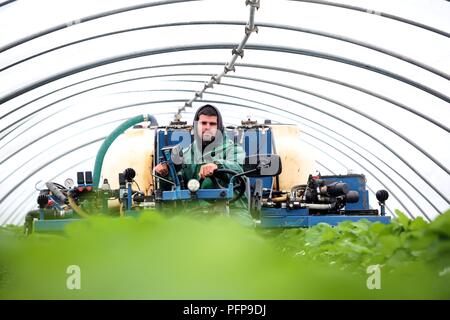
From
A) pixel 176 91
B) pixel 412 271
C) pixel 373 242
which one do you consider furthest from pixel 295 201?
pixel 176 91

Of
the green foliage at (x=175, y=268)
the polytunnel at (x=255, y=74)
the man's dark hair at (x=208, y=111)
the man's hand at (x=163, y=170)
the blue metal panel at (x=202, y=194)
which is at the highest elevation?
the polytunnel at (x=255, y=74)

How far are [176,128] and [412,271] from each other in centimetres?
1042

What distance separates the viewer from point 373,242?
1.70 m

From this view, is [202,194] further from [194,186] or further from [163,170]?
[163,170]

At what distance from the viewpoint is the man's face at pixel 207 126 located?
5508 millimetres

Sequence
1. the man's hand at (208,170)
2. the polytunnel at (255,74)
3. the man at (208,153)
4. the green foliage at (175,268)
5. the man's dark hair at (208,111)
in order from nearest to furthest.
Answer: the green foliage at (175,268) → the man's hand at (208,170) → the man at (208,153) → the man's dark hair at (208,111) → the polytunnel at (255,74)

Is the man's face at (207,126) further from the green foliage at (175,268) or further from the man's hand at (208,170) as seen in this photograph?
the green foliage at (175,268)

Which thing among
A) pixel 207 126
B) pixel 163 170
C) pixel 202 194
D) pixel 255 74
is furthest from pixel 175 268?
pixel 255 74

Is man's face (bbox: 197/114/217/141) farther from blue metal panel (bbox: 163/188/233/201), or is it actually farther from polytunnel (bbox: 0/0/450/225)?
polytunnel (bbox: 0/0/450/225)

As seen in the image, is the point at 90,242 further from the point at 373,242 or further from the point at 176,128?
the point at 176,128

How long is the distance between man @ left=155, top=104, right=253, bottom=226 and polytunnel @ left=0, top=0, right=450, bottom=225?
6059mm

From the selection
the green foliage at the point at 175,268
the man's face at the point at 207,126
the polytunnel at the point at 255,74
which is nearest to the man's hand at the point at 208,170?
the man's face at the point at 207,126

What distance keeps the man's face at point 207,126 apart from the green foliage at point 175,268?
452 cm

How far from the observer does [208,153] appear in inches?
209
